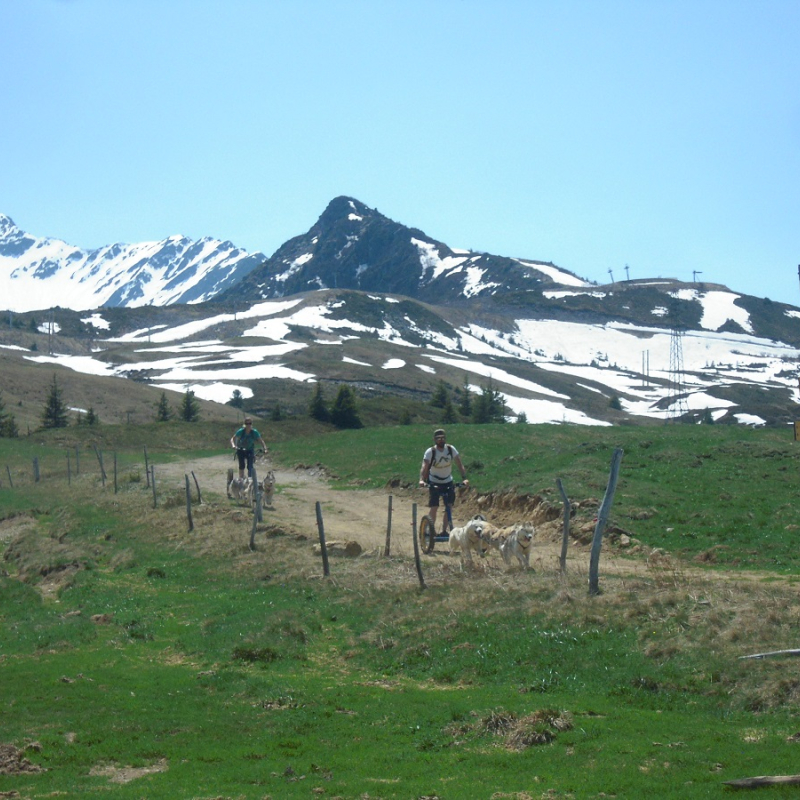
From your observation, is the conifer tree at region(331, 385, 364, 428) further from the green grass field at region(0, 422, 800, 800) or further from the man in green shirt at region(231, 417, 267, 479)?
the green grass field at region(0, 422, 800, 800)

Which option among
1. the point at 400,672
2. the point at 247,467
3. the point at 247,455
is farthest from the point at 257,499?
the point at 400,672


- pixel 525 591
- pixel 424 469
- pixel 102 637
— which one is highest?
pixel 424 469

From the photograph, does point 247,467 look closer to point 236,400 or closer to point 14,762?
point 14,762

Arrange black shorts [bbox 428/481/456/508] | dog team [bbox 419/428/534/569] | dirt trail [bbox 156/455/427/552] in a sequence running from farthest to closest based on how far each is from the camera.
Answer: dirt trail [bbox 156/455/427/552] → black shorts [bbox 428/481/456/508] → dog team [bbox 419/428/534/569]

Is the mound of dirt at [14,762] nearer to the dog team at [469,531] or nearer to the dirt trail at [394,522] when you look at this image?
the dog team at [469,531]

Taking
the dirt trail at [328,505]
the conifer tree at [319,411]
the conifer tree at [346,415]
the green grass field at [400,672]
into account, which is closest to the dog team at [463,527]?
the green grass field at [400,672]

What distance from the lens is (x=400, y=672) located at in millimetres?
12547

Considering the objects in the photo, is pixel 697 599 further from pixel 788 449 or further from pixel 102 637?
pixel 788 449

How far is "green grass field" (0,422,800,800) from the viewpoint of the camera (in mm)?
8633

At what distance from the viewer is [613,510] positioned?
906 inches

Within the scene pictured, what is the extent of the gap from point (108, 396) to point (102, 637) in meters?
101

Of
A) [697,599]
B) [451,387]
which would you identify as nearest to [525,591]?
[697,599]

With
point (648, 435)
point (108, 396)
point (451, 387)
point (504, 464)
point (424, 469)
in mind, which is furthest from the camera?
point (451, 387)

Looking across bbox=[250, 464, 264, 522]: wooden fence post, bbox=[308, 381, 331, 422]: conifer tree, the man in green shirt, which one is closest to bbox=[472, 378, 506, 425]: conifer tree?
bbox=[308, 381, 331, 422]: conifer tree
